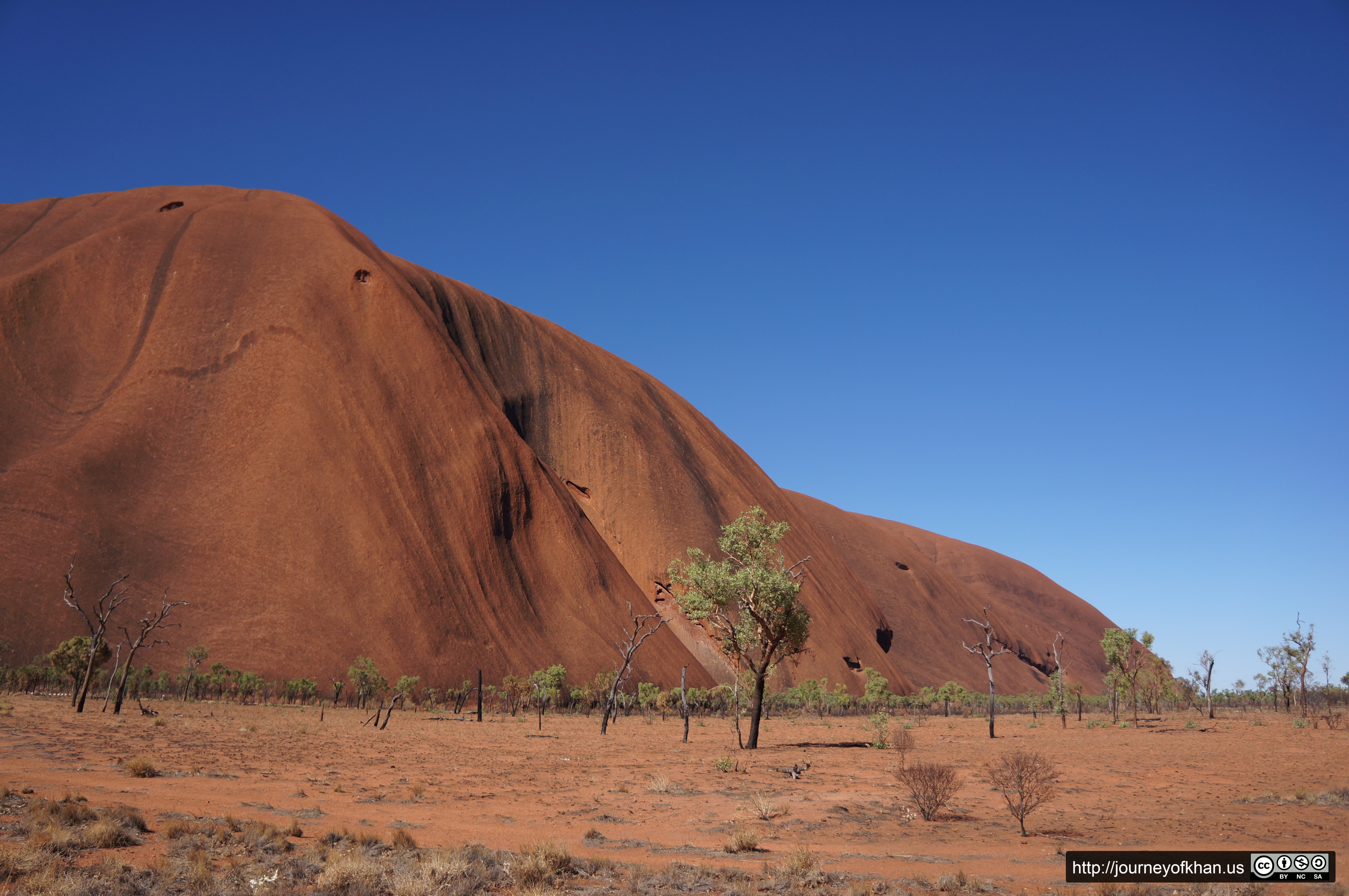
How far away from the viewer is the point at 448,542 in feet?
190

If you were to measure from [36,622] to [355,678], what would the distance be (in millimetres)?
17185

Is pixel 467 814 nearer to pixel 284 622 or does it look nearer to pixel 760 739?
pixel 760 739

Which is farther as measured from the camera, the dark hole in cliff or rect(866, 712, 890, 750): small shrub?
the dark hole in cliff

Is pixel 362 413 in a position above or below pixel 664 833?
above

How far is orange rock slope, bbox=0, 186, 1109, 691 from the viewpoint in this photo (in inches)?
1889

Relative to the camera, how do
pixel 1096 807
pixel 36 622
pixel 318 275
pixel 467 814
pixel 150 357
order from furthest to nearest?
pixel 318 275 → pixel 150 357 → pixel 36 622 → pixel 1096 807 → pixel 467 814

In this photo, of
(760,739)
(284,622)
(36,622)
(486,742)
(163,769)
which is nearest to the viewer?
(163,769)

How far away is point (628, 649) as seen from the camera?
137ft

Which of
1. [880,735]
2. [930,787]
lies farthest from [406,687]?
[930,787]

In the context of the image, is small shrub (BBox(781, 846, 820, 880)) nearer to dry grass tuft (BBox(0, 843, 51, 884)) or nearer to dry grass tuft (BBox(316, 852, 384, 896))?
dry grass tuft (BBox(316, 852, 384, 896))

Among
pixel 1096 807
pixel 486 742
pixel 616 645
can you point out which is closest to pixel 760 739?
pixel 486 742

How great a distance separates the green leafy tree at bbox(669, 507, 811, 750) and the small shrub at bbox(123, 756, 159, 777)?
1460cm

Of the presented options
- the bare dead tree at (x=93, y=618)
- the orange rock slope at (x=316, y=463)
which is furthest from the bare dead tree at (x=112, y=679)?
the orange rock slope at (x=316, y=463)

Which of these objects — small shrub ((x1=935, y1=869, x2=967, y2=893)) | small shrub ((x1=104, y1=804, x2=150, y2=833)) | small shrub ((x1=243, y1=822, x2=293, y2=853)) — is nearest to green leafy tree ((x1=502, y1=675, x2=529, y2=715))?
small shrub ((x1=104, y1=804, x2=150, y2=833))
